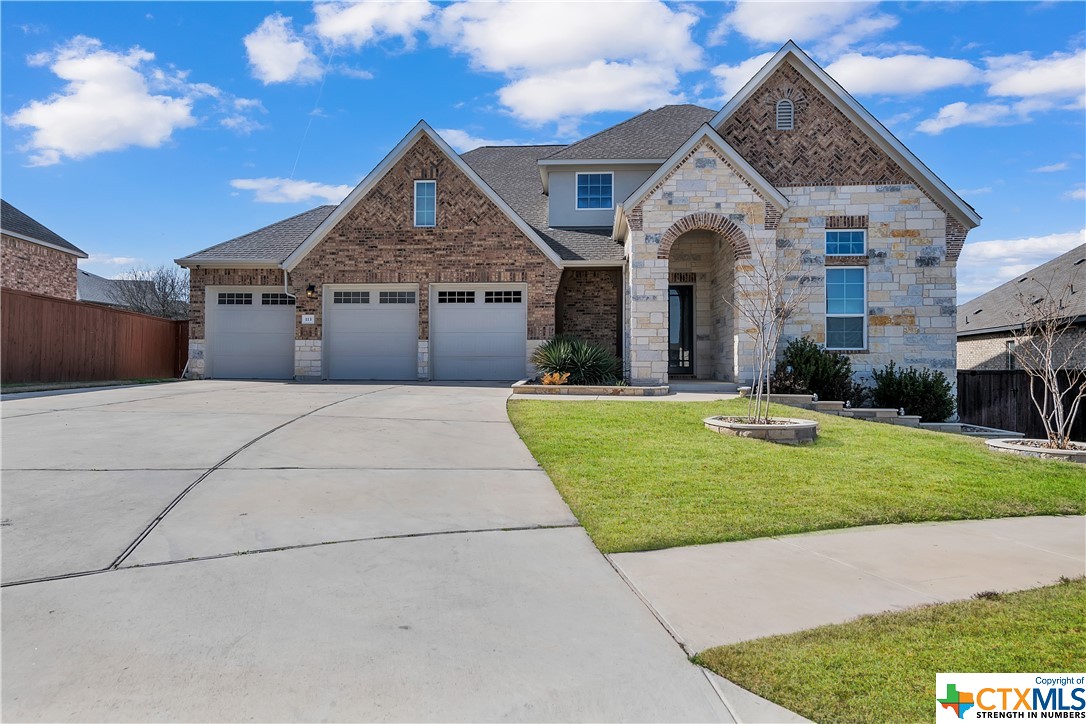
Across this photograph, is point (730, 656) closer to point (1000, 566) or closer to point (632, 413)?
point (1000, 566)

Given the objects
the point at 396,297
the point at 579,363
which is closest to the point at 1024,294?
the point at 579,363

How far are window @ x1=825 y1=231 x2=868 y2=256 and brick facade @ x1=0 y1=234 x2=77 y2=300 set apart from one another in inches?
1065

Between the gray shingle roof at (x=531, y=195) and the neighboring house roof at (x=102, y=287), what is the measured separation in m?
29.5

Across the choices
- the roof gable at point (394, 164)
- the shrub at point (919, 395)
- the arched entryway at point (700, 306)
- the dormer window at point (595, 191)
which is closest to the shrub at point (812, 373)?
the shrub at point (919, 395)

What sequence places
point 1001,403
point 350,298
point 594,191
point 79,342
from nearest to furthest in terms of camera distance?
point 1001,403
point 79,342
point 350,298
point 594,191

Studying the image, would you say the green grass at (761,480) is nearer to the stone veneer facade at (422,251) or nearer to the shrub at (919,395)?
the shrub at (919,395)

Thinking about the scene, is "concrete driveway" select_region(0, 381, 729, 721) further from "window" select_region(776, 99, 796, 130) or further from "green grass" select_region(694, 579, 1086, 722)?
"window" select_region(776, 99, 796, 130)

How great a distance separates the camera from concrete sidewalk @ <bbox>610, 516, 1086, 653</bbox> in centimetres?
352

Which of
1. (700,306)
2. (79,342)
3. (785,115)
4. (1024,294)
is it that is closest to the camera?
(785,115)

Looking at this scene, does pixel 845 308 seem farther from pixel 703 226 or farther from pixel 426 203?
pixel 426 203

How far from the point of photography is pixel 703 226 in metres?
15.3

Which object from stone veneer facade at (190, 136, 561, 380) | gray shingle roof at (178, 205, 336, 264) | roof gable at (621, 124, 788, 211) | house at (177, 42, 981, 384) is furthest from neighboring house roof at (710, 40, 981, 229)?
gray shingle roof at (178, 205, 336, 264)

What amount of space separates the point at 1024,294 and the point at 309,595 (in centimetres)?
2530

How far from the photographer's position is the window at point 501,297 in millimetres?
18370
